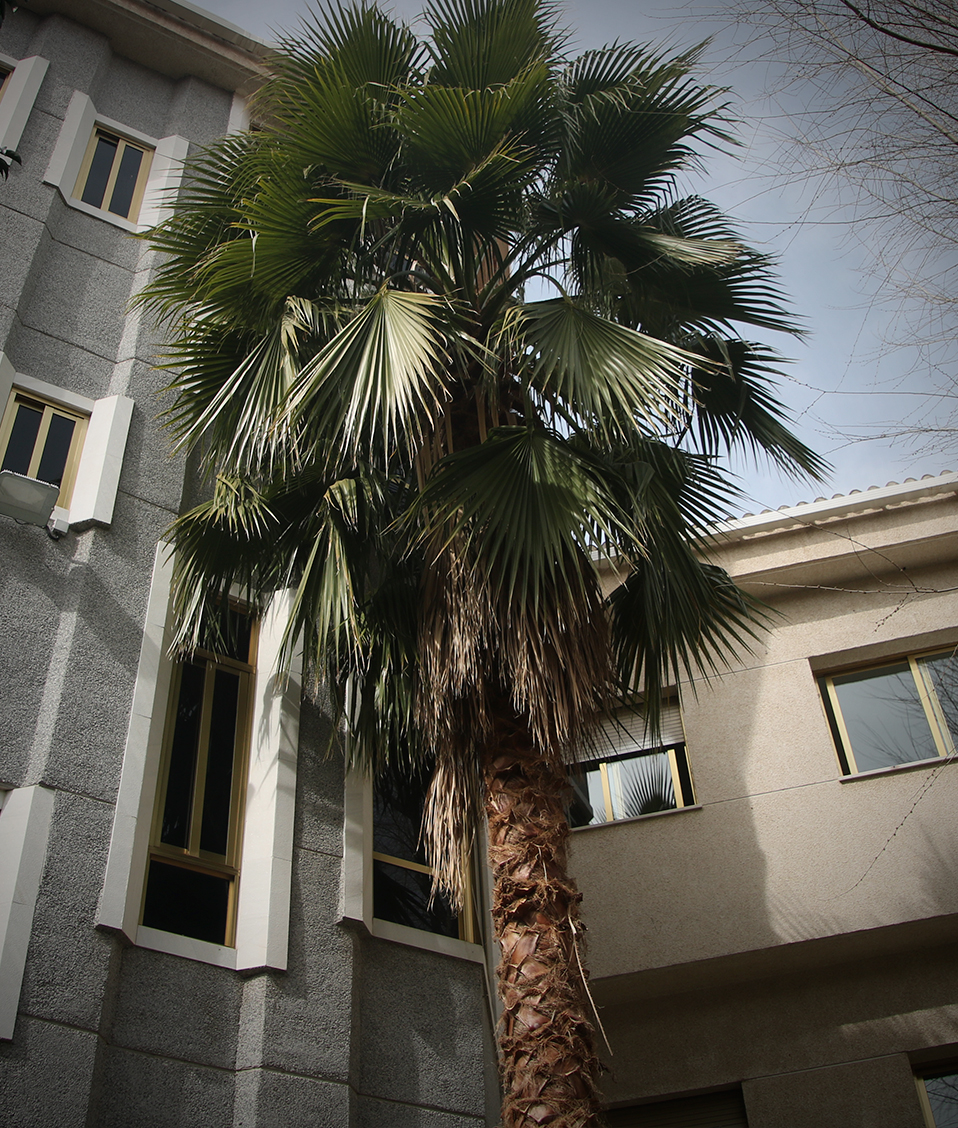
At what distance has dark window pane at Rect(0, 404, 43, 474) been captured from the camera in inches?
322

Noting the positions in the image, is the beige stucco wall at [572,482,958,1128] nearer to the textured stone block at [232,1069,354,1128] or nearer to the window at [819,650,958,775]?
the window at [819,650,958,775]

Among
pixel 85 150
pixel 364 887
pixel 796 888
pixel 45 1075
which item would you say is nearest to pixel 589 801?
pixel 796 888

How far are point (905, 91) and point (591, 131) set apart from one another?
376 cm

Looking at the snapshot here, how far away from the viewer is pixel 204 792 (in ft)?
24.8

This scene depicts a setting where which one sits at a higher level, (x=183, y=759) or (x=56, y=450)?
(x=56, y=450)

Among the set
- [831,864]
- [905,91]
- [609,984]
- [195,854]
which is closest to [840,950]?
[831,864]

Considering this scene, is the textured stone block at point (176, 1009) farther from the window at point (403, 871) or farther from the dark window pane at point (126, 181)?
the dark window pane at point (126, 181)

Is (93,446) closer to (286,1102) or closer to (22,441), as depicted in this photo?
(22,441)

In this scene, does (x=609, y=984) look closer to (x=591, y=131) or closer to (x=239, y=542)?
(x=239, y=542)

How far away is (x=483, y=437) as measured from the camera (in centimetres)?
733

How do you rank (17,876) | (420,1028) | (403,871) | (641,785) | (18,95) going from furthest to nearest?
(641,785)
(18,95)
(403,871)
(420,1028)
(17,876)

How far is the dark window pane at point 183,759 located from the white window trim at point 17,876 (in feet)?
3.03

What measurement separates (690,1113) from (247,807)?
6022 millimetres

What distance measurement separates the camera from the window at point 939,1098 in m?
9.89
